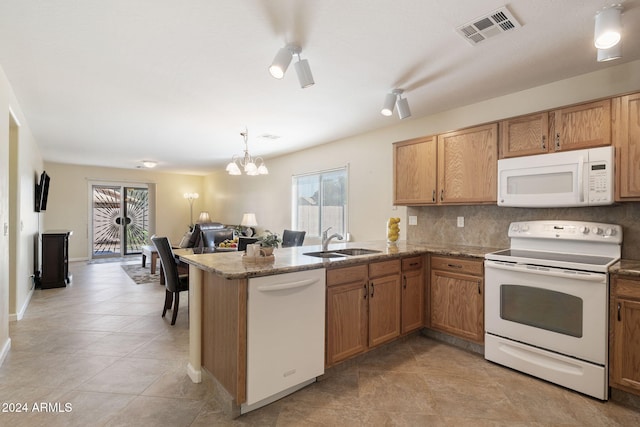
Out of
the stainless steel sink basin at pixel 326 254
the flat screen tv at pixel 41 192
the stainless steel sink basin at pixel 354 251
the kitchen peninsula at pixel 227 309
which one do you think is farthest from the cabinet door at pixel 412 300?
the flat screen tv at pixel 41 192

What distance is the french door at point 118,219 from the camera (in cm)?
833

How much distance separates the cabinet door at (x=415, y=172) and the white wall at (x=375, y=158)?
41 cm

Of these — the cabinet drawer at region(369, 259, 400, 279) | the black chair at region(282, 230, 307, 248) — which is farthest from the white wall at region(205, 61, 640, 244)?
the cabinet drawer at region(369, 259, 400, 279)

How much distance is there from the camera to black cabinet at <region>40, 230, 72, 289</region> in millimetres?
4898

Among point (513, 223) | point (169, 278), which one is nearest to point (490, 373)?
point (513, 223)

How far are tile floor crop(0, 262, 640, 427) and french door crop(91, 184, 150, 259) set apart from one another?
5896 millimetres

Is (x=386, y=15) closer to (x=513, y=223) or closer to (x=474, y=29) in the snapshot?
(x=474, y=29)

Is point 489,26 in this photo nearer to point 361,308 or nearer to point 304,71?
point 304,71

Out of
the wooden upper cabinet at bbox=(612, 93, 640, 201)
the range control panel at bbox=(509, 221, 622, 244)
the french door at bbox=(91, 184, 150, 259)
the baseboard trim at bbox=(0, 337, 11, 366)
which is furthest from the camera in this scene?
the french door at bbox=(91, 184, 150, 259)

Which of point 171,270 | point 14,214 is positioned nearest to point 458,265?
Result: point 171,270

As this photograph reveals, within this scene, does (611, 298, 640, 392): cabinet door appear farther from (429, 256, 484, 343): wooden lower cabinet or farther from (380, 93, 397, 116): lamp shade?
(380, 93, 397, 116): lamp shade

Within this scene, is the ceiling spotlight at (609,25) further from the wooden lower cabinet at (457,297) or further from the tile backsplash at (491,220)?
the wooden lower cabinet at (457,297)

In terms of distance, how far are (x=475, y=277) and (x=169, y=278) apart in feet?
10.2

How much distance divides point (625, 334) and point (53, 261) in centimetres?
684
